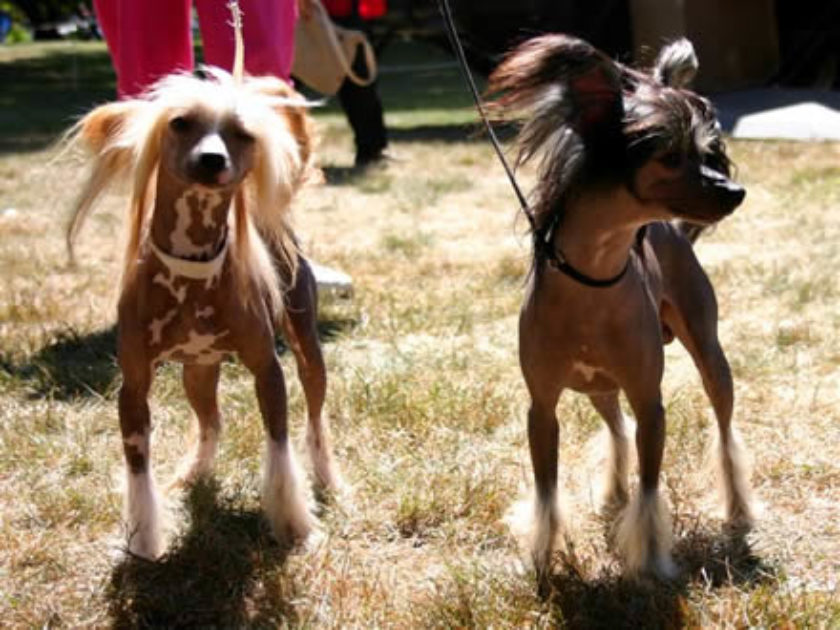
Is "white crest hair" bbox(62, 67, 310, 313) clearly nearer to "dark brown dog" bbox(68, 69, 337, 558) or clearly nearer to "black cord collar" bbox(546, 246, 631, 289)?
"dark brown dog" bbox(68, 69, 337, 558)

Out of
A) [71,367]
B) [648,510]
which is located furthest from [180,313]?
[71,367]

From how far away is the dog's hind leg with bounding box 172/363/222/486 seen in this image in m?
3.63

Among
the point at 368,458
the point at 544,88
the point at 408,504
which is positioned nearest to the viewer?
the point at 544,88

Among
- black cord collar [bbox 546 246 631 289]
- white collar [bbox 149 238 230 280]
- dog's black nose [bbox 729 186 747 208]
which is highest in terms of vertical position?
dog's black nose [bbox 729 186 747 208]

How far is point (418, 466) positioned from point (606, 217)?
1232 mm

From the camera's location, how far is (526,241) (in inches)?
238

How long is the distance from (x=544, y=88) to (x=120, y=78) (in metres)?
1.84

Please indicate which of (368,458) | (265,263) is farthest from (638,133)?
(368,458)

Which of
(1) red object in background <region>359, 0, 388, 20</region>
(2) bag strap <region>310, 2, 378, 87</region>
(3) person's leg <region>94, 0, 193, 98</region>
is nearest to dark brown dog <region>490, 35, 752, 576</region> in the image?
(3) person's leg <region>94, 0, 193, 98</region>

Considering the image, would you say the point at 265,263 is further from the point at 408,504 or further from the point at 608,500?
the point at 608,500

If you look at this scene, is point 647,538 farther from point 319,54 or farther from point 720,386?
point 319,54

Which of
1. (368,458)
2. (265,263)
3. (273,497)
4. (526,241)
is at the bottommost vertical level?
(526,241)

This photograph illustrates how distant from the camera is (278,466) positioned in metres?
3.21

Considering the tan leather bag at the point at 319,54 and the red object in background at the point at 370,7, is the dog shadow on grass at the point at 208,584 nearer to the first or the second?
the tan leather bag at the point at 319,54
